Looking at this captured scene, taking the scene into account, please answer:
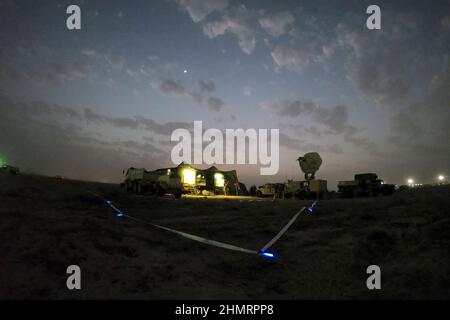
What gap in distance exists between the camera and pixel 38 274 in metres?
5.20

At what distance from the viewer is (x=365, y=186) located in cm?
2491

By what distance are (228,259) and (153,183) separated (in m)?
19.3

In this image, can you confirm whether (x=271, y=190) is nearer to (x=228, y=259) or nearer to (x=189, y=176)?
(x=189, y=176)

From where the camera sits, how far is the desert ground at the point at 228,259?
17.5 ft

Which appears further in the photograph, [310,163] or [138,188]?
[310,163]

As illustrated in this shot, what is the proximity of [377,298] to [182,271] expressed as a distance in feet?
13.5

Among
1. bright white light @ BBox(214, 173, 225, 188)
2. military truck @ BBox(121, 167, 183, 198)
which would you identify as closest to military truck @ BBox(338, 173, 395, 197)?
military truck @ BBox(121, 167, 183, 198)

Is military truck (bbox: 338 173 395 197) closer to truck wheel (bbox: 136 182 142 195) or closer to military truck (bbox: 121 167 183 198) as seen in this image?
military truck (bbox: 121 167 183 198)

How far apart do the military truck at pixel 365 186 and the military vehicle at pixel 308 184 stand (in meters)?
1.99

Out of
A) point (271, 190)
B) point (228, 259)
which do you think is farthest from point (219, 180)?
point (228, 259)

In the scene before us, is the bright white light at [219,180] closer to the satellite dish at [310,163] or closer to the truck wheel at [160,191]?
the satellite dish at [310,163]

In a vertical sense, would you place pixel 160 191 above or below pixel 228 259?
above

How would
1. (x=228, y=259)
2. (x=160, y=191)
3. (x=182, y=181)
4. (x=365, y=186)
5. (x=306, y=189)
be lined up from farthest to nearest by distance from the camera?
(x=182, y=181) < (x=306, y=189) < (x=365, y=186) < (x=160, y=191) < (x=228, y=259)

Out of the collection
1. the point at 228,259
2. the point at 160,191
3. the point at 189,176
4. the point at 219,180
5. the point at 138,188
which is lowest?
the point at 228,259
